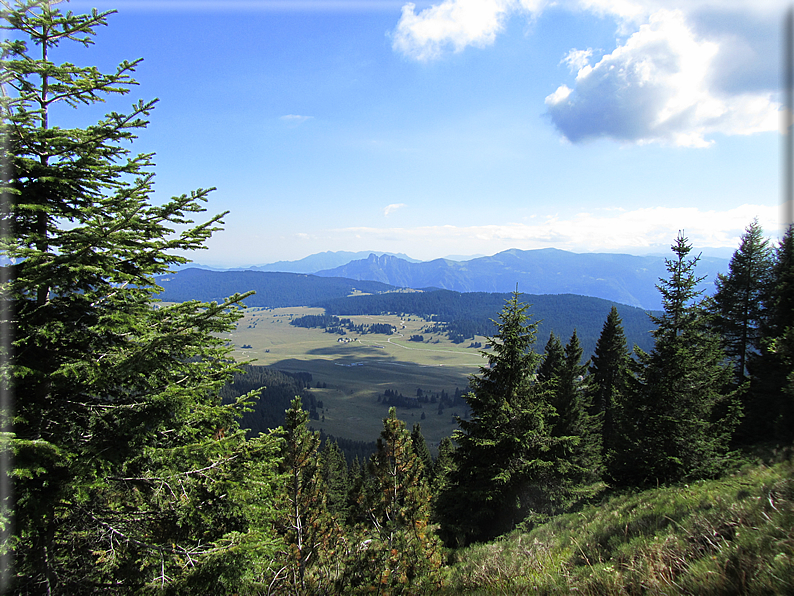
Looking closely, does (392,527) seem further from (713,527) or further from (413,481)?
(713,527)

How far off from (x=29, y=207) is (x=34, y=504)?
392 centimetres

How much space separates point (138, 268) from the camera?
20.2 feet

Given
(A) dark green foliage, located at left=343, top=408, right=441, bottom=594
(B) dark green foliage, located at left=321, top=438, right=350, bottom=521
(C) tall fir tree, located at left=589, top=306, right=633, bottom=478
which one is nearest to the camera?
(A) dark green foliage, located at left=343, top=408, right=441, bottom=594

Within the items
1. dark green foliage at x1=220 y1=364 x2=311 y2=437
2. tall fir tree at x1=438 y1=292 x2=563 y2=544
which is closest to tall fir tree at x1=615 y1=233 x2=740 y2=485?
tall fir tree at x1=438 y1=292 x2=563 y2=544

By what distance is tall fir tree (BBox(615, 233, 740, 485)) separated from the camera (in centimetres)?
1324

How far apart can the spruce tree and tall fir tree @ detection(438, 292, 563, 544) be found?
32.2 ft

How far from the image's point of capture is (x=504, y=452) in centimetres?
1408

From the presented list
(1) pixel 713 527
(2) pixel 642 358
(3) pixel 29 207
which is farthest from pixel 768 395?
(3) pixel 29 207

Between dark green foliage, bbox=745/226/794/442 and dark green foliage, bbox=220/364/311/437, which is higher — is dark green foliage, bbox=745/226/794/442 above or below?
above

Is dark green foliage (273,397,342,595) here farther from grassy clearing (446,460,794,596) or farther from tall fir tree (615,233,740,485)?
tall fir tree (615,233,740,485)

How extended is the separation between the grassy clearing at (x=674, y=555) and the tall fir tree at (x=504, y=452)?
20.5ft

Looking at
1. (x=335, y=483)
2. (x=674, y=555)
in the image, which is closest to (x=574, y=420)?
(x=674, y=555)

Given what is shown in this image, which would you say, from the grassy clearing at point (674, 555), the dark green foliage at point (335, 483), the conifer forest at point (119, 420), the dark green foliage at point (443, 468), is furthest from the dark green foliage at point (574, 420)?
the dark green foliage at point (335, 483)

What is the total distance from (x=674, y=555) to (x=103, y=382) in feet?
25.3
